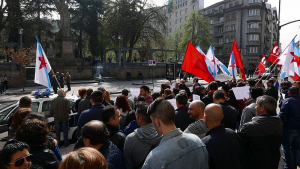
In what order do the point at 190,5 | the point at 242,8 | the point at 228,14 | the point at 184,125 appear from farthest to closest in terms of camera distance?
the point at 190,5 → the point at 228,14 → the point at 242,8 → the point at 184,125

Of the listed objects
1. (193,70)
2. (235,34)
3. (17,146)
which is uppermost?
(235,34)

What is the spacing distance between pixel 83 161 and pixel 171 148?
2.56 ft

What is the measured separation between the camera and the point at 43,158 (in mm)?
2553

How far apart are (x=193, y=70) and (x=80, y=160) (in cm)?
657

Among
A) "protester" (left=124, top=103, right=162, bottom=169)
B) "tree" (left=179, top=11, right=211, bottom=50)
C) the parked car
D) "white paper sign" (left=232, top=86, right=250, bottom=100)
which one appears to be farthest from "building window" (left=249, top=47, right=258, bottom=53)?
"protester" (left=124, top=103, right=162, bottom=169)

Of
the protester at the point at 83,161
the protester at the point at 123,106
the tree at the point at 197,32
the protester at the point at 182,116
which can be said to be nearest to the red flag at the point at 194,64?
the protester at the point at 123,106

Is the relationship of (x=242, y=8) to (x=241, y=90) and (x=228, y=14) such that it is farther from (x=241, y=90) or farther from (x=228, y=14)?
(x=241, y=90)

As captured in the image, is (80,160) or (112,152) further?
(112,152)

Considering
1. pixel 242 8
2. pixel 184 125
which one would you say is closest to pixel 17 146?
pixel 184 125

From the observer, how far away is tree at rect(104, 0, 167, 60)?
33312 millimetres

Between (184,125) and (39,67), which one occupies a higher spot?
(39,67)

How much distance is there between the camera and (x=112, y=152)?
8.61 feet

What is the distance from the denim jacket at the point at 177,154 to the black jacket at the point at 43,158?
3.66 ft

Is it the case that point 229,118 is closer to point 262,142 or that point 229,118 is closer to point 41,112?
point 262,142
